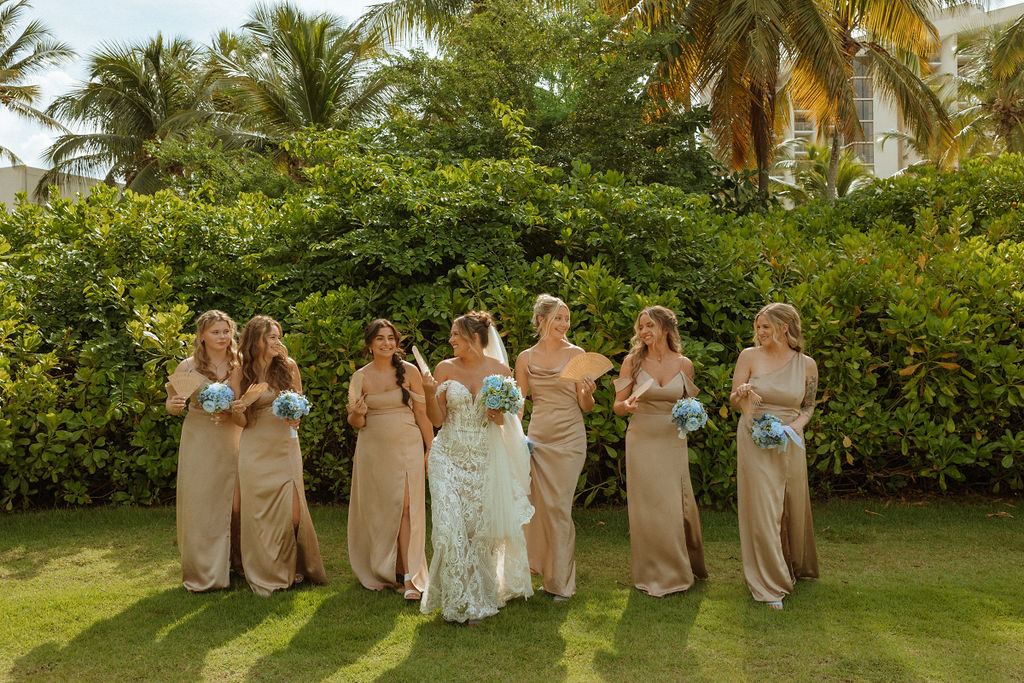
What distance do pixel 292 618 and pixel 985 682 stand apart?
4140 millimetres

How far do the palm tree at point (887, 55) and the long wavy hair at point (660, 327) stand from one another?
13.4m

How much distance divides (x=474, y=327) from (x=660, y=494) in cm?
180

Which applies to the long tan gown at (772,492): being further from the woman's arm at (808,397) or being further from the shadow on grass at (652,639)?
the shadow on grass at (652,639)

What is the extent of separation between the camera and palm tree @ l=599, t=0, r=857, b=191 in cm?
1672

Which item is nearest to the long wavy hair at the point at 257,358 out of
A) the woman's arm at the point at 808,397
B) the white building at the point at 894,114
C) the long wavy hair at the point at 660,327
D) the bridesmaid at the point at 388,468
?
the bridesmaid at the point at 388,468

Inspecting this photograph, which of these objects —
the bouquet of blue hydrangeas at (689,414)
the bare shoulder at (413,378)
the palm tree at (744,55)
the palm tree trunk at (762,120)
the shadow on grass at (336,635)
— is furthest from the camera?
→ the palm tree trunk at (762,120)

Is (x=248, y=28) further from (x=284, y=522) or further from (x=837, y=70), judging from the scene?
(x=284, y=522)

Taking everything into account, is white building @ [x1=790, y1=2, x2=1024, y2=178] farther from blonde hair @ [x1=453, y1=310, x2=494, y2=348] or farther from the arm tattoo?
blonde hair @ [x1=453, y1=310, x2=494, y2=348]

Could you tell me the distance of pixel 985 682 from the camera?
4.54 metres

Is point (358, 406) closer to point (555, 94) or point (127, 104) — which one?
point (555, 94)

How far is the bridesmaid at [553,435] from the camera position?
6121mm

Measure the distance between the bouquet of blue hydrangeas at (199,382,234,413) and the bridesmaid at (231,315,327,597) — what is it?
149 mm

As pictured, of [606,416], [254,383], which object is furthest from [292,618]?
[606,416]

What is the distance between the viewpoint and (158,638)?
531 centimetres
